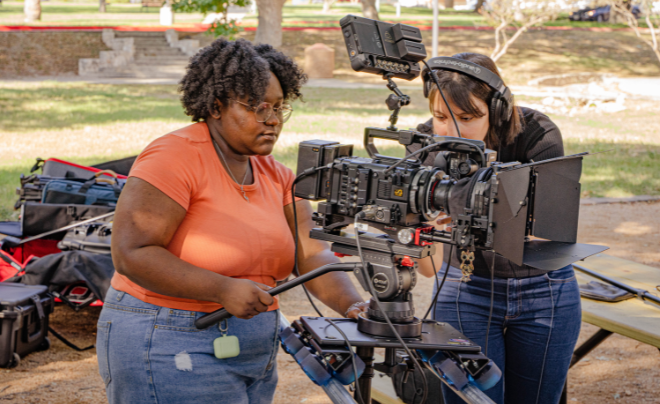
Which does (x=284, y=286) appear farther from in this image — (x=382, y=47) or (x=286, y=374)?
(x=286, y=374)

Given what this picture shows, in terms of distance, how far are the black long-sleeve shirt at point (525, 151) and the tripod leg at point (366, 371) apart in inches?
26.9

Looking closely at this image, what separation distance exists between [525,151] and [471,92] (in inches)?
12.3

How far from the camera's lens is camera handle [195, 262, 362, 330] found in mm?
1777

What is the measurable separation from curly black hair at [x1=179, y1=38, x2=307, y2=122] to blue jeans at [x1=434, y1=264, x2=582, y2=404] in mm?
986

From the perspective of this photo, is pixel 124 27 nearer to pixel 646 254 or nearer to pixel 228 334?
pixel 646 254

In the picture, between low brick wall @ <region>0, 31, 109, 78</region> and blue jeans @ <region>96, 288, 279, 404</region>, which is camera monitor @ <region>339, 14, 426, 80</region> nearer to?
blue jeans @ <region>96, 288, 279, 404</region>

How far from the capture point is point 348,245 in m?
1.82

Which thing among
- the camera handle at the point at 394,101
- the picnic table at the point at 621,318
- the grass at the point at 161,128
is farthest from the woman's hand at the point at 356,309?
the grass at the point at 161,128

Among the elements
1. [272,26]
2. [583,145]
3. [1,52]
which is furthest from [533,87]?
[1,52]

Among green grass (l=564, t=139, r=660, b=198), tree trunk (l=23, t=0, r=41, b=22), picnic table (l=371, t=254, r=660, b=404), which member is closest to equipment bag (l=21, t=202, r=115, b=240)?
picnic table (l=371, t=254, r=660, b=404)

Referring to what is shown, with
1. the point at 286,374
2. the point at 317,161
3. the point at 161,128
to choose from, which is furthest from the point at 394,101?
the point at 161,128

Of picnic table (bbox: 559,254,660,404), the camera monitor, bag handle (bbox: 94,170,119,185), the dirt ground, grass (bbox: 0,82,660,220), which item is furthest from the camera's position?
grass (bbox: 0,82,660,220)

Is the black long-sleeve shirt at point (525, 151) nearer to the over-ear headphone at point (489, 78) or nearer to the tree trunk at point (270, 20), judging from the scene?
the over-ear headphone at point (489, 78)

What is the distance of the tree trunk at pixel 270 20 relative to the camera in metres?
21.8
